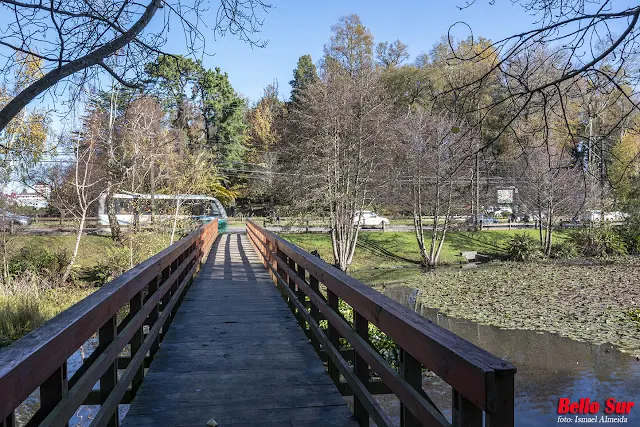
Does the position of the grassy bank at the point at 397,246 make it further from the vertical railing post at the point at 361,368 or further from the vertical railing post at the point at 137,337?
the vertical railing post at the point at 361,368

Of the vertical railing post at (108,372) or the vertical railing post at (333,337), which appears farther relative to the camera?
the vertical railing post at (333,337)

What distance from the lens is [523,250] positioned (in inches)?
1026

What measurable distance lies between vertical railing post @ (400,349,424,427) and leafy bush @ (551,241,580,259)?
26.4 meters

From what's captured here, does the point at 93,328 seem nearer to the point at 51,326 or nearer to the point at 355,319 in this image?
the point at 51,326

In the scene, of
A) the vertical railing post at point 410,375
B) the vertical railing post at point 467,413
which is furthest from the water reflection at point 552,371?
the vertical railing post at point 467,413

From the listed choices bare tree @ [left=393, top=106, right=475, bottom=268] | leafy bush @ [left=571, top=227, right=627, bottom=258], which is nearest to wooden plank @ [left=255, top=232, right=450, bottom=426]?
bare tree @ [left=393, top=106, right=475, bottom=268]

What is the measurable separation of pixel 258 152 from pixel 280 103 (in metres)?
8.58

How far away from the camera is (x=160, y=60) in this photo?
636 centimetres

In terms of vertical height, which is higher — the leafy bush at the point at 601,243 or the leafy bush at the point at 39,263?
the leafy bush at the point at 601,243

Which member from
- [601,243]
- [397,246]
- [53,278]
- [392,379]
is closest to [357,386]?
[392,379]

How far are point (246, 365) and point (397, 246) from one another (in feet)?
83.2

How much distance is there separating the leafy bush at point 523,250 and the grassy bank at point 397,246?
1.35m

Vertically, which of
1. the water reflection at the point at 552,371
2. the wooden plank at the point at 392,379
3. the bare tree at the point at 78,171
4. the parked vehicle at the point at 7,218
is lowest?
the water reflection at the point at 552,371

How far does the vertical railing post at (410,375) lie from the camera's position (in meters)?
2.20
